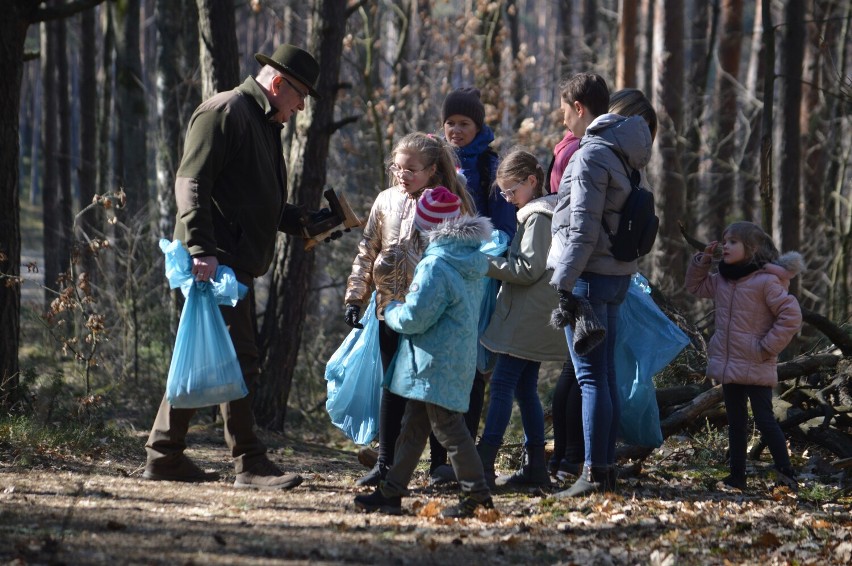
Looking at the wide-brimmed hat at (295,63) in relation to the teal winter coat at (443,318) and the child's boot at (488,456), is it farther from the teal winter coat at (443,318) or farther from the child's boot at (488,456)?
the child's boot at (488,456)

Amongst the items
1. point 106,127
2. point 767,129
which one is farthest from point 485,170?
point 106,127

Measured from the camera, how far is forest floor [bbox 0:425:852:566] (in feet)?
14.0

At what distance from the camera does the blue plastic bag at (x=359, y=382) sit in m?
5.99

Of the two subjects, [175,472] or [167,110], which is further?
[167,110]

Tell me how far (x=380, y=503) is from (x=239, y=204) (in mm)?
1683

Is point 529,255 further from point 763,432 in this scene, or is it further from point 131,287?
point 131,287

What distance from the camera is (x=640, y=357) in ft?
20.3

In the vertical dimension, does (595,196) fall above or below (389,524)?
above

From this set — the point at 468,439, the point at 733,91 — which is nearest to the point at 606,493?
the point at 468,439

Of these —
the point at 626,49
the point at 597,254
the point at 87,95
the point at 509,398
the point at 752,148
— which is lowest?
the point at 509,398

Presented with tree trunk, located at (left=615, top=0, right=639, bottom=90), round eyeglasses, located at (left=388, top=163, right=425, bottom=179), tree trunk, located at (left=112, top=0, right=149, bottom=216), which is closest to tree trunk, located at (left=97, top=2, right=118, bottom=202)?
tree trunk, located at (left=112, top=0, right=149, bottom=216)

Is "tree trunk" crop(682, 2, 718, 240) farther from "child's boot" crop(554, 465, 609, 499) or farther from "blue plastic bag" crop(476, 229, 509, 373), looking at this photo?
"child's boot" crop(554, 465, 609, 499)

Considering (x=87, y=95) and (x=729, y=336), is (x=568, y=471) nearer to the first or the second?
(x=729, y=336)

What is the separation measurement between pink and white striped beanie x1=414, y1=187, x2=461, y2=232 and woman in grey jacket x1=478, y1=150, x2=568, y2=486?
2.40ft
